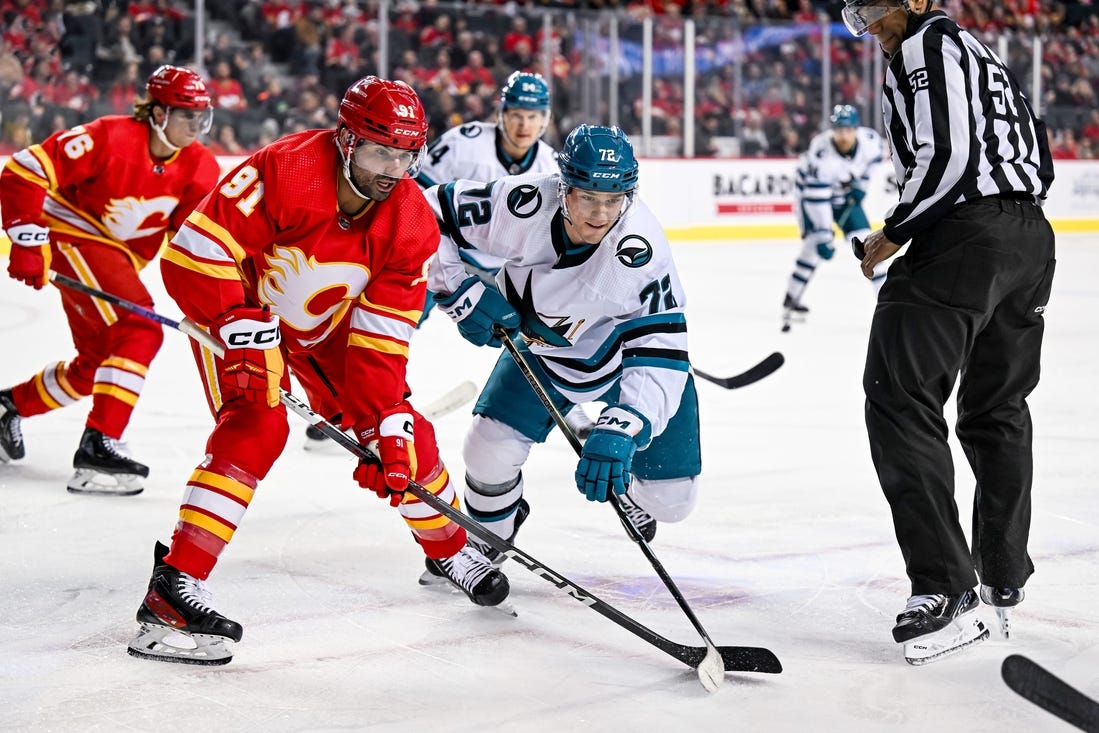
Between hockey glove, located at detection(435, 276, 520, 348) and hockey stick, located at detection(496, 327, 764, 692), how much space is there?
4 cm

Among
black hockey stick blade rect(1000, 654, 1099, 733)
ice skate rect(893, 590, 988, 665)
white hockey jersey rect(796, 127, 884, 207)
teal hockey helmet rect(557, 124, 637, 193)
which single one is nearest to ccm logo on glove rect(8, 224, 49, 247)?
teal hockey helmet rect(557, 124, 637, 193)

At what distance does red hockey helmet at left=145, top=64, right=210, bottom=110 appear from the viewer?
3617 millimetres

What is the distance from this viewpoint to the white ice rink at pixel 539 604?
2.19m

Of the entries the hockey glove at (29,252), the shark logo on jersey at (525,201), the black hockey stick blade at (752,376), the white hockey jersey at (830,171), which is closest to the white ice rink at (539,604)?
the black hockey stick blade at (752,376)

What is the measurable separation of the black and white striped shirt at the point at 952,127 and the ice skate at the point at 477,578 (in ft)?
3.29

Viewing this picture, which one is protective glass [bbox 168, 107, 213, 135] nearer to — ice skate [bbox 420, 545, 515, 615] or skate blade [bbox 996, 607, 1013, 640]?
ice skate [bbox 420, 545, 515, 615]

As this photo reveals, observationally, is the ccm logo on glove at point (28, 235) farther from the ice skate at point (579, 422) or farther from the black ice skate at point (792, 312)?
the black ice skate at point (792, 312)

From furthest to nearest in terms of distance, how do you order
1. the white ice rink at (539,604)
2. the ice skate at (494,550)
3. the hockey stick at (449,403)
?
1. the hockey stick at (449,403)
2. the ice skate at (494,550)
3. the white ice rink at (539,604)

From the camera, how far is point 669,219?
11086mm

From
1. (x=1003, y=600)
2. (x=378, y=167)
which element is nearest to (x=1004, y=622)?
(x=1003, y=600)

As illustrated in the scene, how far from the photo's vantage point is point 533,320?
2846 mm

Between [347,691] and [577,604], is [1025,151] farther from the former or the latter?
[347,691]

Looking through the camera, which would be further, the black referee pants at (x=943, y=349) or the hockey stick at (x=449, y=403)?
the hockey stick at (x=449, y=403)

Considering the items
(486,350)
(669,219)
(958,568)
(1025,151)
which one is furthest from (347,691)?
(669,219)
